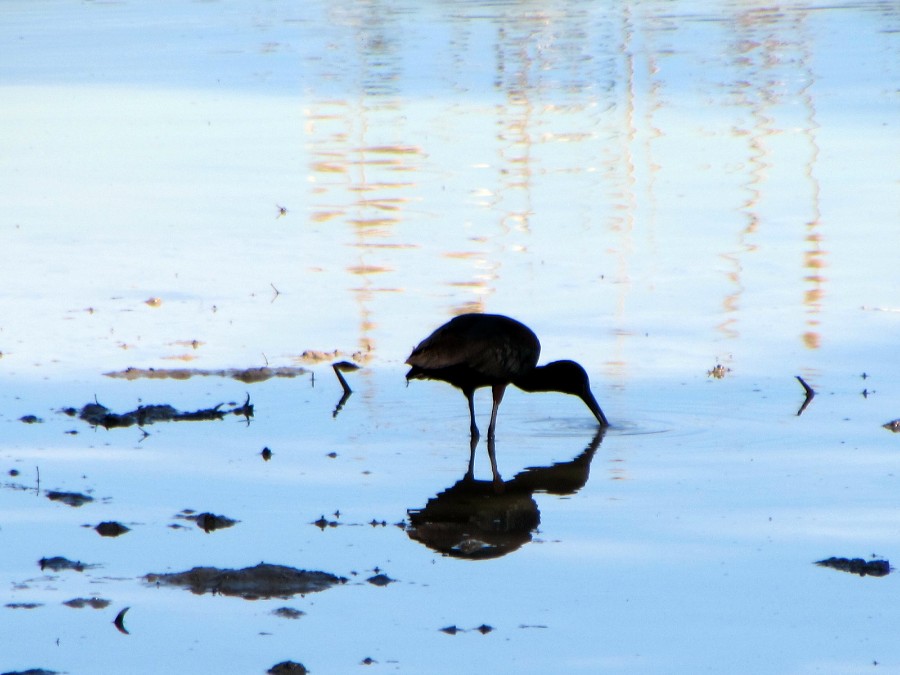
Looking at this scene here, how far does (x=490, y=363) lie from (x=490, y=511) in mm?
1378

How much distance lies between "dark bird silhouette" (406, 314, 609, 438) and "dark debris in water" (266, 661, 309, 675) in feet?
10.7

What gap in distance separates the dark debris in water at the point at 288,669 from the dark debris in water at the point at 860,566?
2218 mm

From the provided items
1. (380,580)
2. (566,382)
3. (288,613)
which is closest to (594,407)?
(566,382)

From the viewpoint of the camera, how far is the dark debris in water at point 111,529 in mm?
7137

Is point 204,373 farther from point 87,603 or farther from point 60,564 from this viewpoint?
point 87,603

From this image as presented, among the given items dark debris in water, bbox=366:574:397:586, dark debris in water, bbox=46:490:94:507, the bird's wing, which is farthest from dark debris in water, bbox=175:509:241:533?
the bird's wing

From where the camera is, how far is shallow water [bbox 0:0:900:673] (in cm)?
621

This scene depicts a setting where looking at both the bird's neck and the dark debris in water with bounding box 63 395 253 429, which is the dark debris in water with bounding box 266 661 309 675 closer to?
the dark debris in water with bounding box 63 395 253 429

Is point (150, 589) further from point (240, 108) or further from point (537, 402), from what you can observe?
point (240, 108)

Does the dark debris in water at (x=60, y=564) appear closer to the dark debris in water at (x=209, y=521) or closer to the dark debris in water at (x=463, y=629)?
the dark debris in water at (x=209, y=521)

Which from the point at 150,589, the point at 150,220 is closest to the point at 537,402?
the point at 150,589

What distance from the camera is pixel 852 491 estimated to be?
7805mm

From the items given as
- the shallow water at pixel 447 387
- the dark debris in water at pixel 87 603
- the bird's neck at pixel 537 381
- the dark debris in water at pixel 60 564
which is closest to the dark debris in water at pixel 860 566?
the shallow water at pixel 447 387

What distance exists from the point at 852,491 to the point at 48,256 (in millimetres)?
7615
